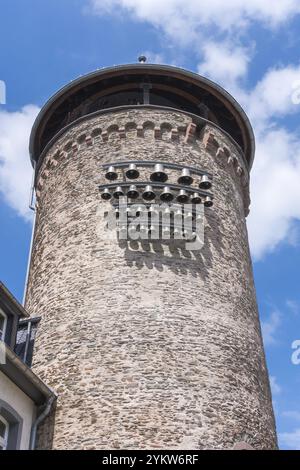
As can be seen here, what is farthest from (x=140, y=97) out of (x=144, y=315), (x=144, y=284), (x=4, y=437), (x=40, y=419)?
(x=4, y=437)

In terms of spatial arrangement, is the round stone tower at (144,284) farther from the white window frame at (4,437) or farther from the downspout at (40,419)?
the white window frame at (4,437)

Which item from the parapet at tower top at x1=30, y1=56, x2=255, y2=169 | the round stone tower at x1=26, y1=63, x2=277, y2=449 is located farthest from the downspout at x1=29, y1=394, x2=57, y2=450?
the parapet at tower top at x1=30, y1=56, x2=255, y2=169

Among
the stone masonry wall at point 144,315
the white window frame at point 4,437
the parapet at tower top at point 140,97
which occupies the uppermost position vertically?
the parapet at tower top at point 140,97

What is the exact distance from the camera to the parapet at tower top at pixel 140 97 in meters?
20.8

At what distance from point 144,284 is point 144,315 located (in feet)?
2.88

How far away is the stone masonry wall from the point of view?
13.8 metres

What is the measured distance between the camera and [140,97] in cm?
2127

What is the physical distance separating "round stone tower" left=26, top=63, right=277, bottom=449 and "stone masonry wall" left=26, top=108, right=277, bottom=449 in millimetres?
29

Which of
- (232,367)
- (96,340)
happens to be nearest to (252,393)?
(232,367)

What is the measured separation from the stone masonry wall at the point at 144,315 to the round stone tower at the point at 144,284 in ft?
0.10

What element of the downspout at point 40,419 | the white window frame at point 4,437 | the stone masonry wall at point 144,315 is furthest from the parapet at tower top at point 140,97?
the white window frame at point 4,437

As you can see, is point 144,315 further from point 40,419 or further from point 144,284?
point 40,419

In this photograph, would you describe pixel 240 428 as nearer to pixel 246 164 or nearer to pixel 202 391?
pixel 202 391
